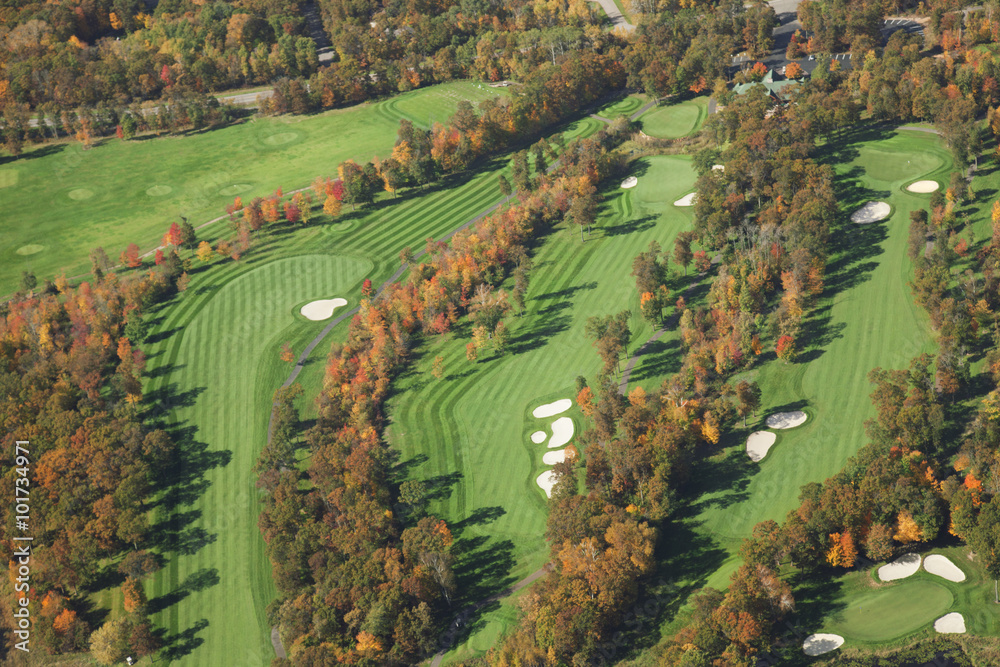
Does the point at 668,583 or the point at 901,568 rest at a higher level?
the point at 901,568

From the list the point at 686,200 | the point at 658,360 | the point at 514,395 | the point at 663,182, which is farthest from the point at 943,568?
the point at 663,182

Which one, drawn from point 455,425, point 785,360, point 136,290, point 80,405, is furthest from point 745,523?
point 136,290

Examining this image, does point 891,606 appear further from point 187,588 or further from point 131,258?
point 131,258

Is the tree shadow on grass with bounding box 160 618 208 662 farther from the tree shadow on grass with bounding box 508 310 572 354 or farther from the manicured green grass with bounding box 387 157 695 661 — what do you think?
the tree shadow on grass with bounding box 508 310 572 354

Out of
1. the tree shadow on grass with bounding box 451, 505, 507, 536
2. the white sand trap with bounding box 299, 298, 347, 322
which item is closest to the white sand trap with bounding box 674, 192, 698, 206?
the white sand trap with bounding box 299, 298, 347, 322

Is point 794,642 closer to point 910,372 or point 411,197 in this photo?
point 910,372

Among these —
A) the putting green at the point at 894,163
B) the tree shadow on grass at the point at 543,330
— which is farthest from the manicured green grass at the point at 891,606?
the putting green at the point at 894,163
